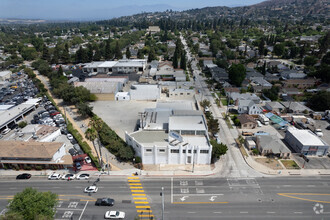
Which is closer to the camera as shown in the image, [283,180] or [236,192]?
[236,192]

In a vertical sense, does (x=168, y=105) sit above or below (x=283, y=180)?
above

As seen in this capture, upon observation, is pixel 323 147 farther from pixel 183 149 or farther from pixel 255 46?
pixel 255 46

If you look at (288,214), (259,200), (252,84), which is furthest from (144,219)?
(252,84)

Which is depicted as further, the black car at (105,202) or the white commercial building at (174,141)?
the white commercial building at (174,141)

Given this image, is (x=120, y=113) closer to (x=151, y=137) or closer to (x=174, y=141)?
(x=151, y=137)

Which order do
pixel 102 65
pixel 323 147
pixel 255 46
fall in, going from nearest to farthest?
pixel 323 147 → pixel 102 65 → pixel 255 46

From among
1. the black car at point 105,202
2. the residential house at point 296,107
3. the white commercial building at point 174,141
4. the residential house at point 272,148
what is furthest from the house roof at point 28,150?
the residential house at point 296,107

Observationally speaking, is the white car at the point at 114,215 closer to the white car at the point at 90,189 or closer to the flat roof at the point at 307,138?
the white car at the point at 90,189
